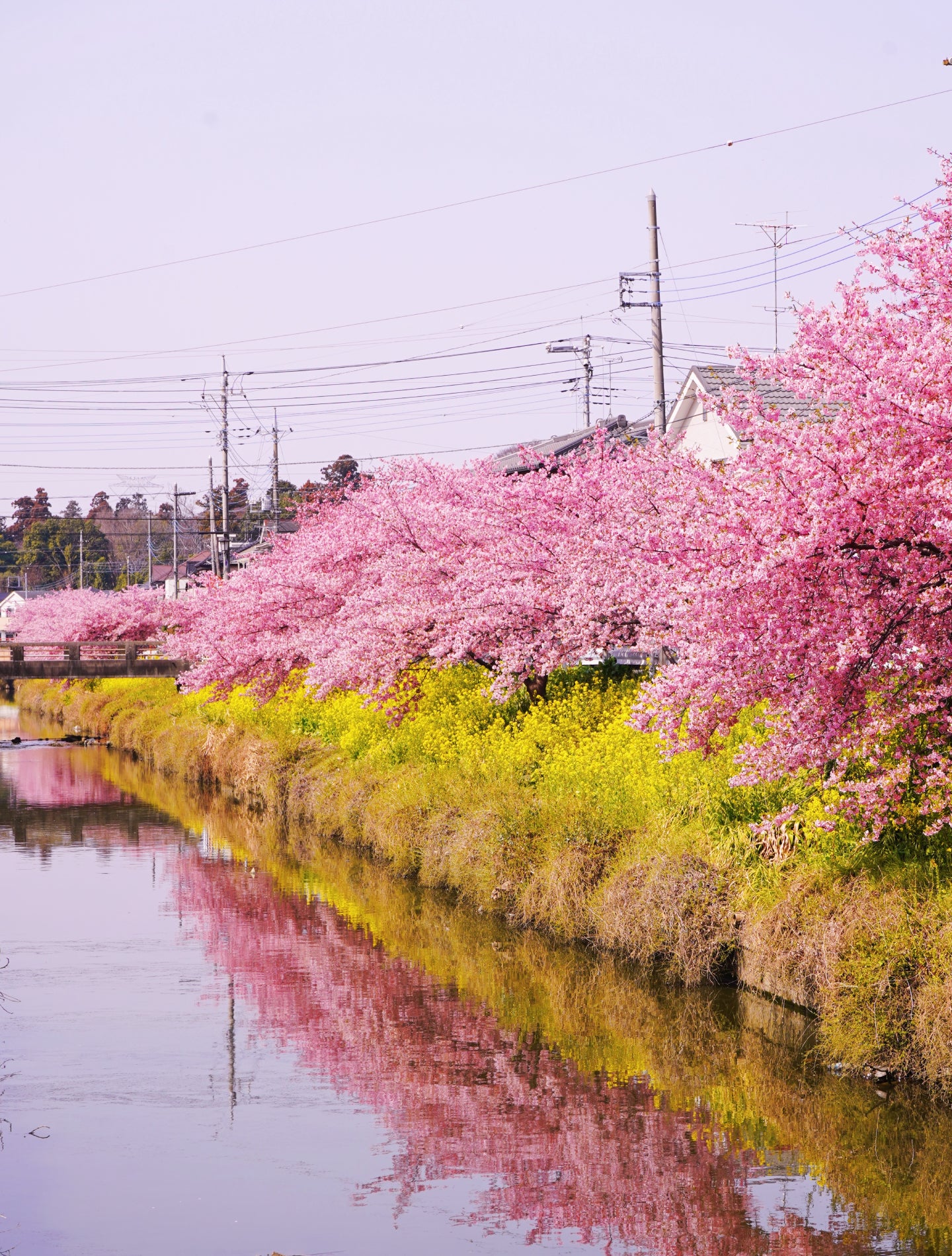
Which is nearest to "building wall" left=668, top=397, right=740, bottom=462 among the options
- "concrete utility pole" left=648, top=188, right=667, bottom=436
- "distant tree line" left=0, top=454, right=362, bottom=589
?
"concrete utility pole" left=648, top=188, right=667, bottom=436

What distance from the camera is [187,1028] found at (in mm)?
15250

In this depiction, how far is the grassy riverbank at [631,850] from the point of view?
12578 millimetres

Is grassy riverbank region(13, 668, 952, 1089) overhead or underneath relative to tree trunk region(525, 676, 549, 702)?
underneath

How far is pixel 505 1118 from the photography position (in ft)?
40.5

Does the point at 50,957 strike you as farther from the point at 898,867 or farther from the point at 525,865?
the point at 898,867

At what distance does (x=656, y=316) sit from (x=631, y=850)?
12884 millimetres

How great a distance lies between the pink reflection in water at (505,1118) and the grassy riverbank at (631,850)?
1.98 metres

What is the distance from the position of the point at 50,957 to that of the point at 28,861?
30.1ft

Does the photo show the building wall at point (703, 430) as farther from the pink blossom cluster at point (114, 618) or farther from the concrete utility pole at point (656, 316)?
the pink blossom cluster at point (114, 618)

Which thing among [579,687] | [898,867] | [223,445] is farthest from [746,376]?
[223,445]

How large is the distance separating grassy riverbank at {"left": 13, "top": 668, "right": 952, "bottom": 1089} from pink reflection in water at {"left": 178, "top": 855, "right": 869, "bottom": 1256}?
1975 millimetres

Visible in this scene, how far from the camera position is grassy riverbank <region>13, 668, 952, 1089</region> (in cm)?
1258

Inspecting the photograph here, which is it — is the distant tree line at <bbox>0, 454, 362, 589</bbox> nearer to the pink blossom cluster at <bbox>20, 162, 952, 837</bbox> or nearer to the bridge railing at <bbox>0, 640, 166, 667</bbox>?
the bridge railing at <bbox>0, 640, 166, 667</bbox>

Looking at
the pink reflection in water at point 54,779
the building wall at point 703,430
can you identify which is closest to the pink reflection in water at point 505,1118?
the pink reflection in water at point 54,779
